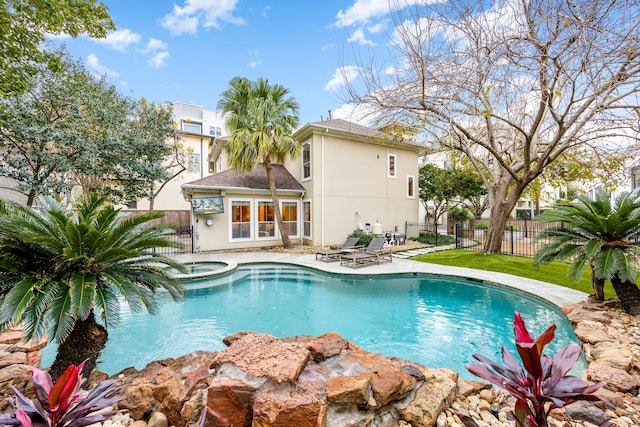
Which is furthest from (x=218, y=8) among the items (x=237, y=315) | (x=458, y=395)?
(x=458, y=395)

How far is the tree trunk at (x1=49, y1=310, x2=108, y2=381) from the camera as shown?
3.43m

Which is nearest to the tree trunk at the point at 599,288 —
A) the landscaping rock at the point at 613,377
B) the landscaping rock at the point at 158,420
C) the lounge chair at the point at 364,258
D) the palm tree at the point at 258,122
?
the landscaping rock at the point at 613,377

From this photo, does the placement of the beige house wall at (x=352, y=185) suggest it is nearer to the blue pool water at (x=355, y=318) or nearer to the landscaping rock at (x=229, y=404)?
the blue pool water at (x=355, y=318)

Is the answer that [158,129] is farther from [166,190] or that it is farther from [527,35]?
[527,35]

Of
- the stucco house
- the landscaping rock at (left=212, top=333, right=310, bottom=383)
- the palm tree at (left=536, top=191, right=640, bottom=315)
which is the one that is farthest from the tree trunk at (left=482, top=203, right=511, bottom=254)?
the landscaping rock at (left=212, top=333, right=310, bottom=383)

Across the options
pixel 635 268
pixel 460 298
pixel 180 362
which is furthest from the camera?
pixel 460 298

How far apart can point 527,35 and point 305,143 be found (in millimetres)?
10781

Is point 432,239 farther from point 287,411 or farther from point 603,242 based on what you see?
point 287,411

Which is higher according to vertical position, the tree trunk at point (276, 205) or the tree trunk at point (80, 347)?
the tree trunk at point (276, 205)

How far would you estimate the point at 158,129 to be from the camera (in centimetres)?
1609

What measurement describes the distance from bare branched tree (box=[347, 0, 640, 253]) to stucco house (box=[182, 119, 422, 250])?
4.53 meters

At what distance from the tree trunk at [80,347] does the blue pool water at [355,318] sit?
1022 millimetres

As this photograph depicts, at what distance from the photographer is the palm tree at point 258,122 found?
523 inches

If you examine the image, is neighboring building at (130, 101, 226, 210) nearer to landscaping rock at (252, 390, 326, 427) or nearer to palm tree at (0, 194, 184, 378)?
palm tree at (0, 194, 184, 378)
